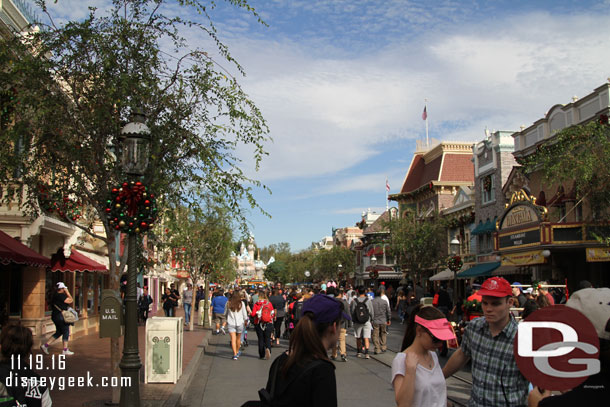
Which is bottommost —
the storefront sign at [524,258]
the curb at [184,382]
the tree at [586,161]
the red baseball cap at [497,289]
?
the curb at [184,382]

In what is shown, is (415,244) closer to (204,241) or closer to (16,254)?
(204,241)

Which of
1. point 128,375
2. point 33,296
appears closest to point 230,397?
point 128,375

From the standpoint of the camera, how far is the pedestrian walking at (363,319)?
49.7 feet

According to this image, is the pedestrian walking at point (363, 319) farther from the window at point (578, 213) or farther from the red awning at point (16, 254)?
the window at point (578, 213)

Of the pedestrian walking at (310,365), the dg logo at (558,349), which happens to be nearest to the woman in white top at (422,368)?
the pedestrian walking at (310,365)

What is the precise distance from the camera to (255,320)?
1542cm

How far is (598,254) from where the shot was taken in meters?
22.2

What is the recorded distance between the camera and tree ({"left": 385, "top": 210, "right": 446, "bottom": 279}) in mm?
37812

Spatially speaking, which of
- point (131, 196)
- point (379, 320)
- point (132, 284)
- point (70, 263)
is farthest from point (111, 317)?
point (70, 263)

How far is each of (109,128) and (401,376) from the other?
7.26 metres

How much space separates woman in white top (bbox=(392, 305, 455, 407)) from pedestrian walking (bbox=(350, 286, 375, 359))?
11165 millimetres

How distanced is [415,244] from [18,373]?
1369 inches

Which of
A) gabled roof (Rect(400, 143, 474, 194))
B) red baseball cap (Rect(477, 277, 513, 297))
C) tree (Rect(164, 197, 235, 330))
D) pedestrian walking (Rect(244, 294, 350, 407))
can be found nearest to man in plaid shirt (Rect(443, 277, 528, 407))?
red baseball cap (Rect(477, 277, 513, 297))

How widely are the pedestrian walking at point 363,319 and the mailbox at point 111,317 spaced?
7870mm
